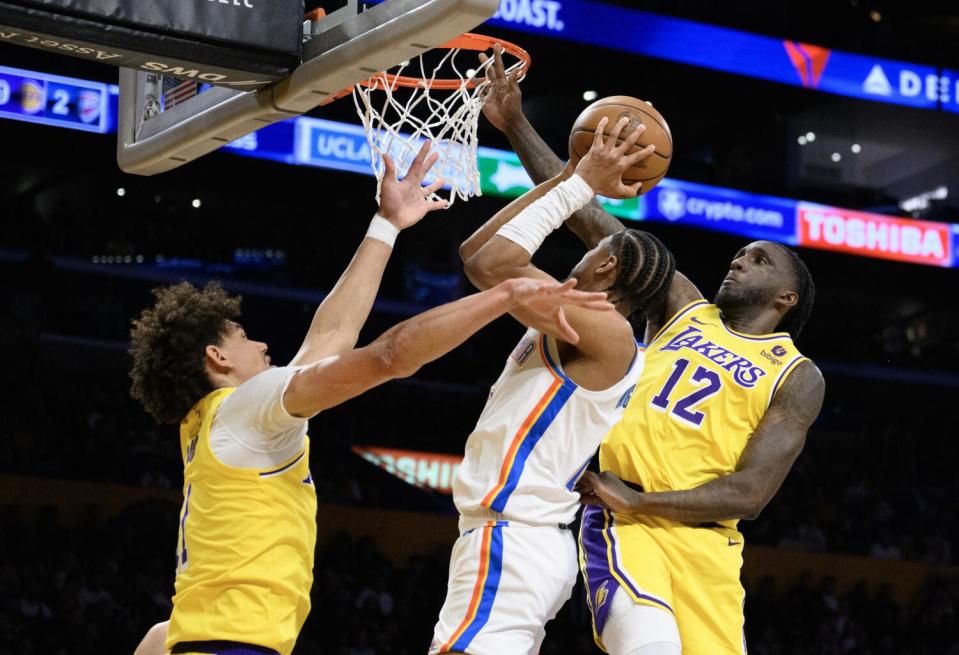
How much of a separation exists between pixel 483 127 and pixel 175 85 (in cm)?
1172

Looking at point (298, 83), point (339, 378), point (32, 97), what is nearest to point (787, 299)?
point (298, 83)

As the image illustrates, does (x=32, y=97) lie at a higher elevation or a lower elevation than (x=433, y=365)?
higher

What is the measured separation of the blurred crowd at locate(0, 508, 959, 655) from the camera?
10242 millimetres

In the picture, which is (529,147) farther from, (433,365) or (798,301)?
(433,365)

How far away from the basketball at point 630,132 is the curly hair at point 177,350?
135cm

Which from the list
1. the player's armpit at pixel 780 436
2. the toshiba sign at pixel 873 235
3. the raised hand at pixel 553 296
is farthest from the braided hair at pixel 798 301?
the toshiba sign at pixel 873 235

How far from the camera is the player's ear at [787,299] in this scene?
4.74 meters

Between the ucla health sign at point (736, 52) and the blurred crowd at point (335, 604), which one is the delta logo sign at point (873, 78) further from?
the blurred crowd at point (335, 604)

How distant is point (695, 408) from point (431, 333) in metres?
1.52

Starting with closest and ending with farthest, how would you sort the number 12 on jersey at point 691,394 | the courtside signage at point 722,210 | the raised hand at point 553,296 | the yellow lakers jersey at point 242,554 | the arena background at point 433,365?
the raised hand at point 553,296
the yellow lakers jersey at point 242,554
the number 12 on jersey at point 691,394
the arena background at point 433,365
the courtside signage at point 722,210

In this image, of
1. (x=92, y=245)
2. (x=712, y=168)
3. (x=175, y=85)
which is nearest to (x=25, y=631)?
(x=175, y=85)

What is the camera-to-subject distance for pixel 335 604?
457 inches

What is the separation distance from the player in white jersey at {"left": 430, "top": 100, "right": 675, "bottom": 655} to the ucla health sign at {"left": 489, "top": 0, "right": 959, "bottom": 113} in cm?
1112

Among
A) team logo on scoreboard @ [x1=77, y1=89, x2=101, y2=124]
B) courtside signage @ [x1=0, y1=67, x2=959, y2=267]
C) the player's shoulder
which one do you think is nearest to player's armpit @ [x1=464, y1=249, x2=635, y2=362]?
the player's shoulder
